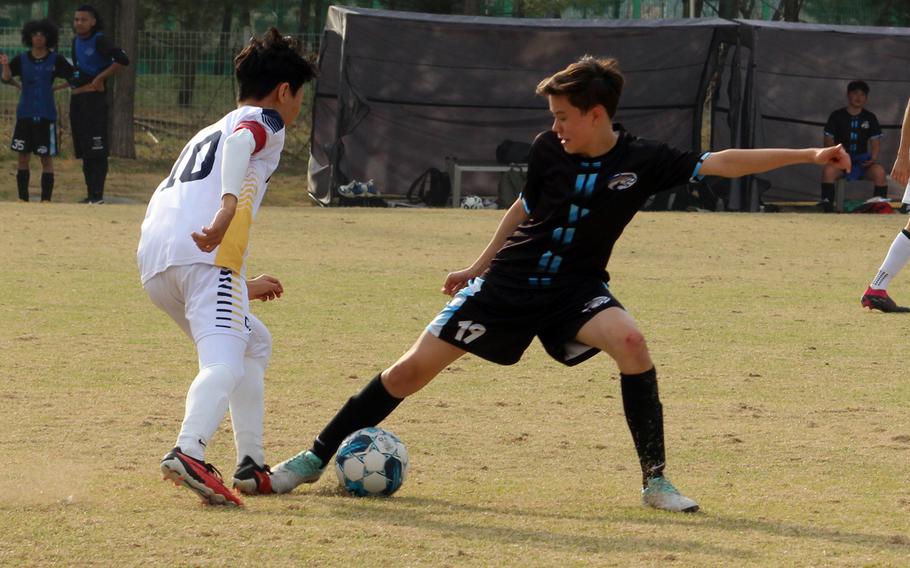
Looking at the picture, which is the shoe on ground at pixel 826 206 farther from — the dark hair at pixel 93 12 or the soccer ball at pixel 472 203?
the dark hair at pixel 93 12

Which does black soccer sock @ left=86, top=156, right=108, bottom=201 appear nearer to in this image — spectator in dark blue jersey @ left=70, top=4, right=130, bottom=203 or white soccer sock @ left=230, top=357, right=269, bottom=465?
spectator in dark blue jersey @ left=70, top=4, right=130, bottom=203

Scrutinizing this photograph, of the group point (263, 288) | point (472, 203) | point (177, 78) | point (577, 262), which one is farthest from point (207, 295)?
point (177, 78)

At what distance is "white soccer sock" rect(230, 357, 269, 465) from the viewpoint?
4984 mm

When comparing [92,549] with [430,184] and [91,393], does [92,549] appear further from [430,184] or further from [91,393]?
[430,184]

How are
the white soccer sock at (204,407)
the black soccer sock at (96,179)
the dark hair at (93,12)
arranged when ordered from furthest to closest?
the black soccer sock at (96,179), the dark hair at (93,12), the white soccer sock at (204,407)

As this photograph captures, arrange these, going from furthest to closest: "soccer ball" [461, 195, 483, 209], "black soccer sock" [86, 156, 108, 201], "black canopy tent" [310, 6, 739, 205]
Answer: "black canopy tent" [310, 6, 739, 205] < "soccer ball" [461, 195, 483, 209] < "black soccer sock" [86, 156, 108, 201]

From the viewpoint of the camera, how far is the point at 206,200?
482 cm

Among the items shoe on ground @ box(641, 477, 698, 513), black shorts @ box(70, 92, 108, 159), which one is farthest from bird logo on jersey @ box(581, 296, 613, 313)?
black shorts @ box(70, 92, 108, 159)

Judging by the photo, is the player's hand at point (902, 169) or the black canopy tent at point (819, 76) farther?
the black canopy tent at point (819, 76)

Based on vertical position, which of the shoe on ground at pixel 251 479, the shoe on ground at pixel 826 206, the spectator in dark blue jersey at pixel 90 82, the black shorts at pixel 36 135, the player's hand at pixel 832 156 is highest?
the player's hand at pixel 832 156

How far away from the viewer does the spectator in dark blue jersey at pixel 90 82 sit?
1773 centimetres

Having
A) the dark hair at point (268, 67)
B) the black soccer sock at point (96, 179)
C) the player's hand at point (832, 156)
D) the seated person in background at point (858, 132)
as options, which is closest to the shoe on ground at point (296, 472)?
the dark hair at point (268, 67)

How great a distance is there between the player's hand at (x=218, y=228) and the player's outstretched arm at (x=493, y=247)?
81 cm

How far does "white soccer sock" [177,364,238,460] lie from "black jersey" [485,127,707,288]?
96cm
